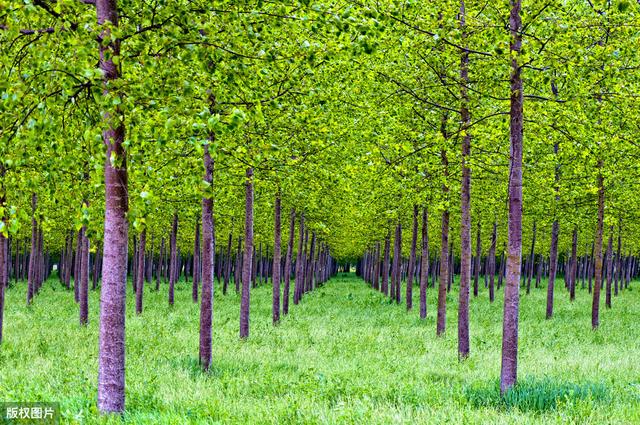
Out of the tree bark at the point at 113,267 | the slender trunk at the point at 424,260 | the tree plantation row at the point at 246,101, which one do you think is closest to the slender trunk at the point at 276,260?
the tree plantation row at the point at 246,101

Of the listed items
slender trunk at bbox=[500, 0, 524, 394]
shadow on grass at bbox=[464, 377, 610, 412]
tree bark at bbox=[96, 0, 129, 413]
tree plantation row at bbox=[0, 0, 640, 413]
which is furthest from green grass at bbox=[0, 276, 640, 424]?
tree plantation row at bbox=[0, 0, 640, 413]

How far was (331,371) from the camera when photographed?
11266mm

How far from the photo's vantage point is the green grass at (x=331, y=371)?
295 inches

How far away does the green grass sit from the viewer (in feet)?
24.6

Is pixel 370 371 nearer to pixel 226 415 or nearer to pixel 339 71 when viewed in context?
pixel 226 415

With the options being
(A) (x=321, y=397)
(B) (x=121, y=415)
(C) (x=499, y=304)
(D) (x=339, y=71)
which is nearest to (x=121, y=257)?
(B) (x=121, y=415)

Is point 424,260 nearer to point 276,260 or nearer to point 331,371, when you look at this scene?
point 276,260

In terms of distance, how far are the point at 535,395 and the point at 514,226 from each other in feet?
8.94

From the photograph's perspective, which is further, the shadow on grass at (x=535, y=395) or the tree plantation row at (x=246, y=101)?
the shadow on grass at (x=535, y=395)

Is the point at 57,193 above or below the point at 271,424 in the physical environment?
above

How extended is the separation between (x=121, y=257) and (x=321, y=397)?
413cm

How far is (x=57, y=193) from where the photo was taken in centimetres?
652

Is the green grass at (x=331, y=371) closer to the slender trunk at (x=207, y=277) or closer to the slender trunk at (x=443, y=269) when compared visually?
the slender trunk at (x=207, y=277)

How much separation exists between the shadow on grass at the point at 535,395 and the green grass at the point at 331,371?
3 cm
